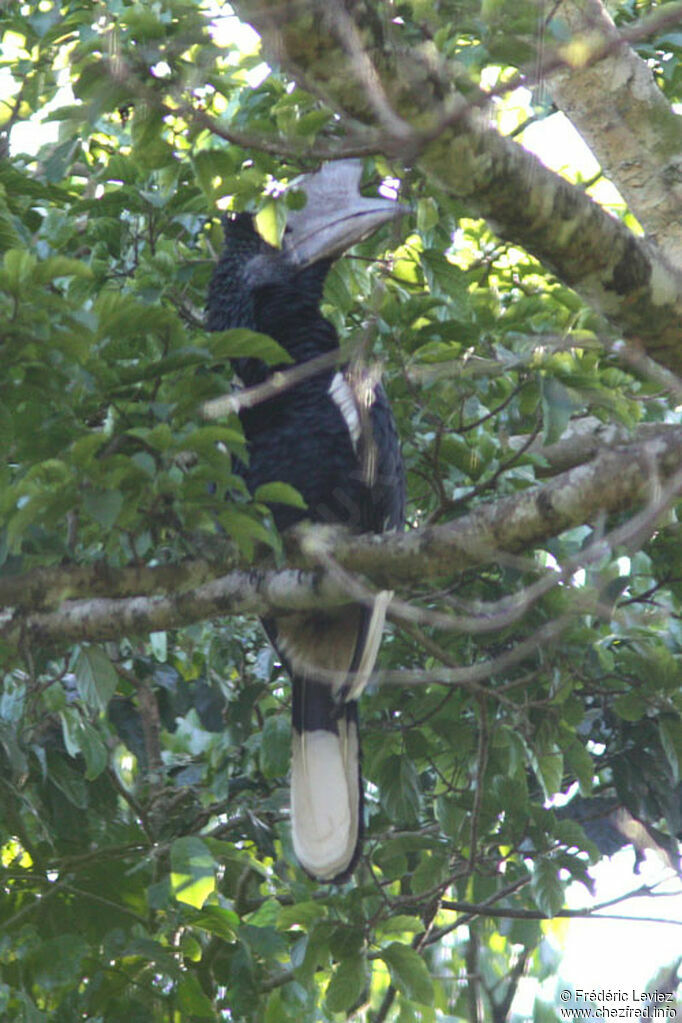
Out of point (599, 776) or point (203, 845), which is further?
point (599, 776)

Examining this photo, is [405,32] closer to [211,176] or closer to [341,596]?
[211,176]

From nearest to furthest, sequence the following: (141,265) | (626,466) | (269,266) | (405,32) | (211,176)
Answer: (626,466) < (211,176) < (405,32) < (141,265) < (269,266)

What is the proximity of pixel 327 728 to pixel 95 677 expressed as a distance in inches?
34.3

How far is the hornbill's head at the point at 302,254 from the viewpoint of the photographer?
3.19 metres

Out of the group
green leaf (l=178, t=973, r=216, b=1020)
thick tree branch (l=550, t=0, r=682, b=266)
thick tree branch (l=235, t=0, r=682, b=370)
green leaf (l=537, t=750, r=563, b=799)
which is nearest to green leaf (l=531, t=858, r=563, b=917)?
green leaf (l=537, t=750, r=563, b=799)

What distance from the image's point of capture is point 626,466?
218 cm

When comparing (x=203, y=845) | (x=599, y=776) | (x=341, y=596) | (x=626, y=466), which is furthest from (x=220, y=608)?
(x=599, y=776)

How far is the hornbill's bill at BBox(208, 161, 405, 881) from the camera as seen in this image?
3010 mm

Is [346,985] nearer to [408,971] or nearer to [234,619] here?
[408,971]

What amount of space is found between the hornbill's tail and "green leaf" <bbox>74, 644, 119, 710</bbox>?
606 millimetres

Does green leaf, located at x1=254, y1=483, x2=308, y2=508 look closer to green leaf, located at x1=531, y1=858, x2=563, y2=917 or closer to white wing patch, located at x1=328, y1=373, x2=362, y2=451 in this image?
white wing patch, located at x1=328, y1=373, x2=362, y2=451

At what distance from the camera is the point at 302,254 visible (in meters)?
3.30

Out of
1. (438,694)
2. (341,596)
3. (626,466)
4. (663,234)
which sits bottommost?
(438,694)

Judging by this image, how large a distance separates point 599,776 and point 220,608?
1306 millimetres
